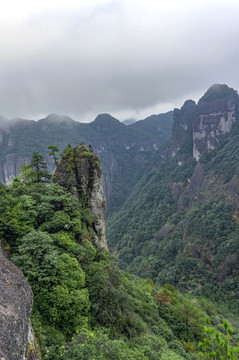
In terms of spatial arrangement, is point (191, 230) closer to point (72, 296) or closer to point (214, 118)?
point (214, 118)

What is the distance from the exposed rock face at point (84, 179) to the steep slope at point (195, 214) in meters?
41.8

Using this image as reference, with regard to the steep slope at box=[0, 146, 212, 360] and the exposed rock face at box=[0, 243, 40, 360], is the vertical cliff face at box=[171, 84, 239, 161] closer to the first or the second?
the steep slope at box=[0, 146, 212, 360]

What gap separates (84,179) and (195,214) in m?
66.2

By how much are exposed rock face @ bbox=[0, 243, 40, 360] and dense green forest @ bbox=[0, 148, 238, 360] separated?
133 centimetres

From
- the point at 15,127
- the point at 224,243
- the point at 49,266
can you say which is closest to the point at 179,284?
the point at 224,243

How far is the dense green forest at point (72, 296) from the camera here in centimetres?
789

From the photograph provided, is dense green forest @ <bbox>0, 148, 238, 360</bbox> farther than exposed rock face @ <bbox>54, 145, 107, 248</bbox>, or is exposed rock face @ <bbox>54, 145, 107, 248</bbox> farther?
exposed rock face @ <bbox>54, 145, 107, 248</bbox>

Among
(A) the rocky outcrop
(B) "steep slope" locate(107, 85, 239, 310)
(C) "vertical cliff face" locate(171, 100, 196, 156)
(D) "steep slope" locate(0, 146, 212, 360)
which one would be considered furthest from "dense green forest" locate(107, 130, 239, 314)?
(C) "vertical cliff face" locate(171, 100, 196, 156)

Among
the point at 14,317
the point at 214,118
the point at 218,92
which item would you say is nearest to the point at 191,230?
the point at 214,118

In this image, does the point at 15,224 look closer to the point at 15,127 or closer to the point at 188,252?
the point at 188,252

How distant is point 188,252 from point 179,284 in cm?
1325

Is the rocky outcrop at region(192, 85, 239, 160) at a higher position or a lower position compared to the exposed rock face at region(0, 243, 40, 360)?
higher

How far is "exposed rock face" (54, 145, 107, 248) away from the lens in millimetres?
20906

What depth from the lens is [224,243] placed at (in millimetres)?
60125
